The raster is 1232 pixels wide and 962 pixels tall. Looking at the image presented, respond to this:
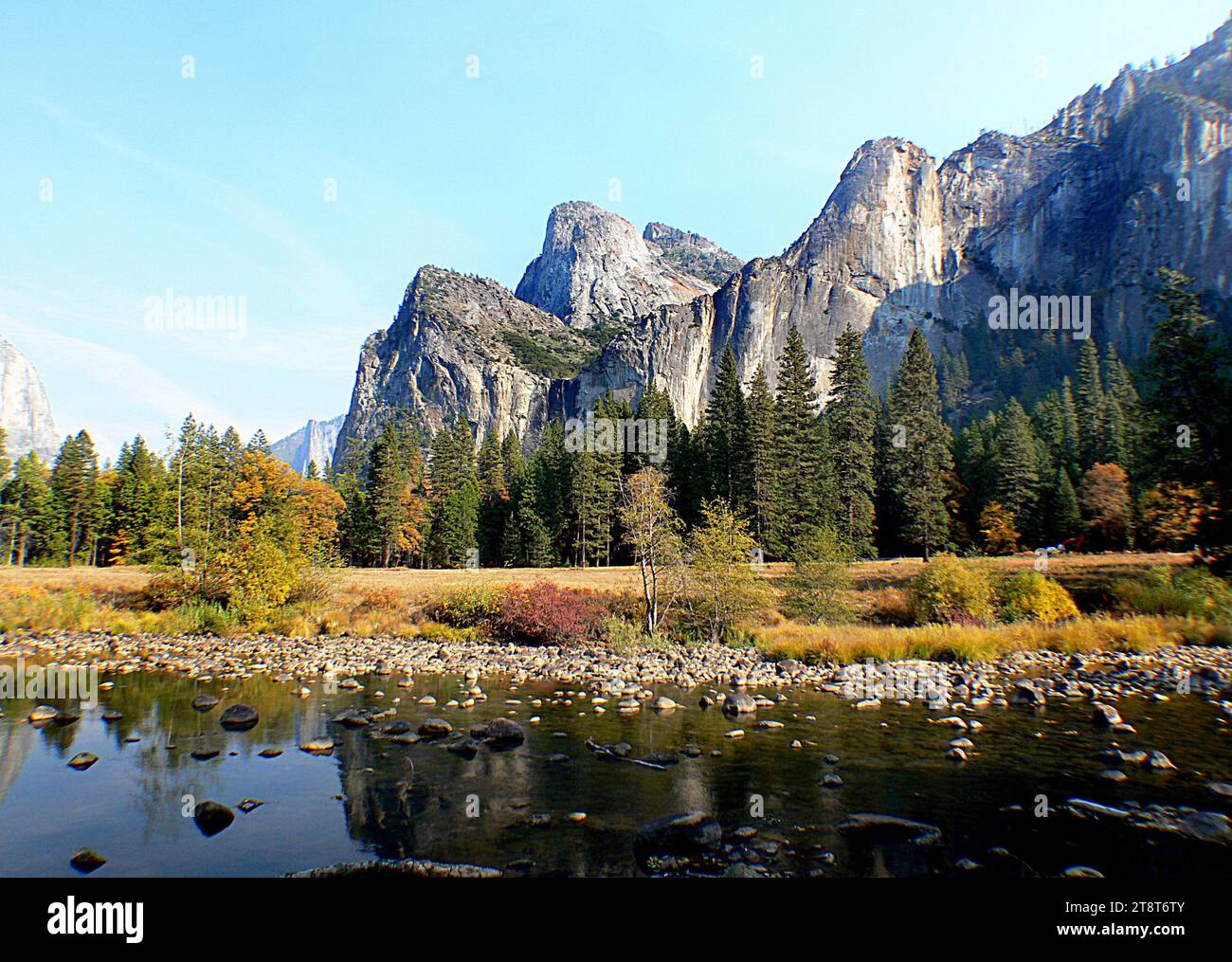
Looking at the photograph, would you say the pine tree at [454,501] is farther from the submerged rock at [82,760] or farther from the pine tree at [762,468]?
the submerged rock at [82,760]

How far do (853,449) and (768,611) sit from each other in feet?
83.3

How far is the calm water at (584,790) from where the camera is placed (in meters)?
8.32

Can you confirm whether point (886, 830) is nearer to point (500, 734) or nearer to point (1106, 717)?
point (500, 734)

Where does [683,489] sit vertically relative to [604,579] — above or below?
above

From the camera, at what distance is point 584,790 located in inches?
430

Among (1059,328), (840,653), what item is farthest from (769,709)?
(1059,328)

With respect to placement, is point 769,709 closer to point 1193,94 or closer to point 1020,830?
point 1020,830

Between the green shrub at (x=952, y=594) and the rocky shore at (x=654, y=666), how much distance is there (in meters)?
4.62

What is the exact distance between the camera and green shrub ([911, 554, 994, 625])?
2641 cm

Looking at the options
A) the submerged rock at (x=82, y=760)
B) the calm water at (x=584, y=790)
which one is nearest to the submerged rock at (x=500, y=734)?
the calm water at (x=584, y=790)

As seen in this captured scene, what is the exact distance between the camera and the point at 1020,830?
8.94m

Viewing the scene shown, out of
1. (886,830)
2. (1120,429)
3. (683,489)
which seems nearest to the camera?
(886,830)

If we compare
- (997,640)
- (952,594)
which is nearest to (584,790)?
(997,640)

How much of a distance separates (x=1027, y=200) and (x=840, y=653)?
229513 millimetres
